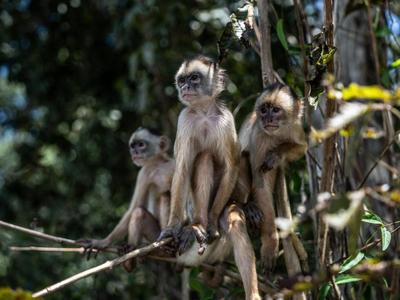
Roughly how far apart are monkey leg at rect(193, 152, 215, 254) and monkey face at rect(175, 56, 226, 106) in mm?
570

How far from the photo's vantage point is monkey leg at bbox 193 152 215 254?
6407mm

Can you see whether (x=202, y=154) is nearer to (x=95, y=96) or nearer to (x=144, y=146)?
(x=144, y=146)

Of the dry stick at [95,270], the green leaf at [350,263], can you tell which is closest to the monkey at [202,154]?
the dry stick at [95,270]

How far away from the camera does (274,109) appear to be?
686 centimetres

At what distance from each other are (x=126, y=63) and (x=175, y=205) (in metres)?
5.00

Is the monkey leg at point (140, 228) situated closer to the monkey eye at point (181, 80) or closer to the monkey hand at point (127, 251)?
the monkey hand at point (127, 251)

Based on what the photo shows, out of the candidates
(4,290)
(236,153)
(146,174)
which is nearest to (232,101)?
(146,174)

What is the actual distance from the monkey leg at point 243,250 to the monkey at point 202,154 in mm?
241

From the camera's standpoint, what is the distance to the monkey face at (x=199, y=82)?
22.4ft

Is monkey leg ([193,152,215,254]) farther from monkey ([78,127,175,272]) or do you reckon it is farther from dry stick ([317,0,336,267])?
dry stick ([317,0,336,267])

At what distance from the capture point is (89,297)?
10227 mm

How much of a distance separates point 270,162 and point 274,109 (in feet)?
1.80

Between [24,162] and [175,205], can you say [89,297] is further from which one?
[175,205]

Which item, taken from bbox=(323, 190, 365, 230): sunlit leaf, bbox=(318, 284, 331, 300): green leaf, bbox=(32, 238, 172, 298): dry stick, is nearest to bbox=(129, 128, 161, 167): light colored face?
bbox=(32, 238, 172, 298): dry stick
